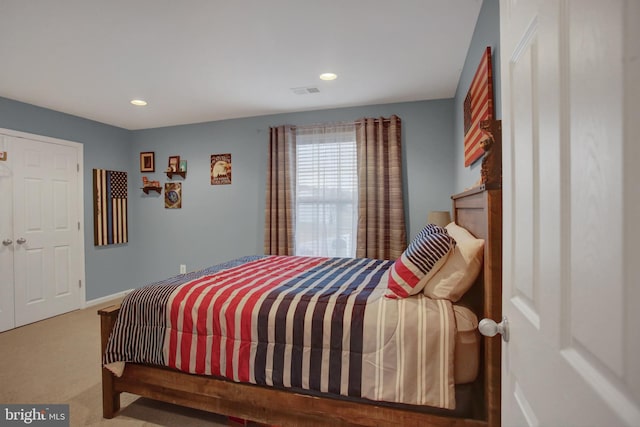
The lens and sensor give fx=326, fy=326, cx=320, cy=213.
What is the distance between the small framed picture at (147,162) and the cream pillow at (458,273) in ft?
15.0

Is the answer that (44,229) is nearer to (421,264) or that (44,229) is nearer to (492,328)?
(421,264)

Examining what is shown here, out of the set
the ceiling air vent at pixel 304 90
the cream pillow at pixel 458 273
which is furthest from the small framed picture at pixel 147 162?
the cream pillow at pixel 458 273

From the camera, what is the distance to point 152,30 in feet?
7.45

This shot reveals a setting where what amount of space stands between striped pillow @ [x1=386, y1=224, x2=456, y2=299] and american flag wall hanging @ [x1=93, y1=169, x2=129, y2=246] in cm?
439

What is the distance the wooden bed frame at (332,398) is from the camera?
50.9 inches

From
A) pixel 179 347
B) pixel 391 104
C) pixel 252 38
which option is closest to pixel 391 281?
pixel 179 347

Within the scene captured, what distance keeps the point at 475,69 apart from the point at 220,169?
342 centimetres

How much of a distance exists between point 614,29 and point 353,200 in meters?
3.67

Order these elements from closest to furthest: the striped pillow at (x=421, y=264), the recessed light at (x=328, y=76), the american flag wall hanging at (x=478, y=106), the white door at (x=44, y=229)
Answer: the striped pillow at (x=421, y=264)
the american flag wall hanging at (x=478, y=106)
the recessed light at (x=328, y=76)
the white door at (x=44, y=229)

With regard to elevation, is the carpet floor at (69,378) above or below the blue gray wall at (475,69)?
below

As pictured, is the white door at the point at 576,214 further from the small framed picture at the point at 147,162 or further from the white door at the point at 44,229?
the small framed picture at the point at 147,162

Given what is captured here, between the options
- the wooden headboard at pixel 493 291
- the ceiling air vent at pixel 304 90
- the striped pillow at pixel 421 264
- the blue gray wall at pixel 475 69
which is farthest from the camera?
the ceiling air vent at pixel 304 90

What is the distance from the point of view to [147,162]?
4.93 m

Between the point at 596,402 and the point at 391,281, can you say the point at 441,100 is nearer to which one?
the point at 391,281
